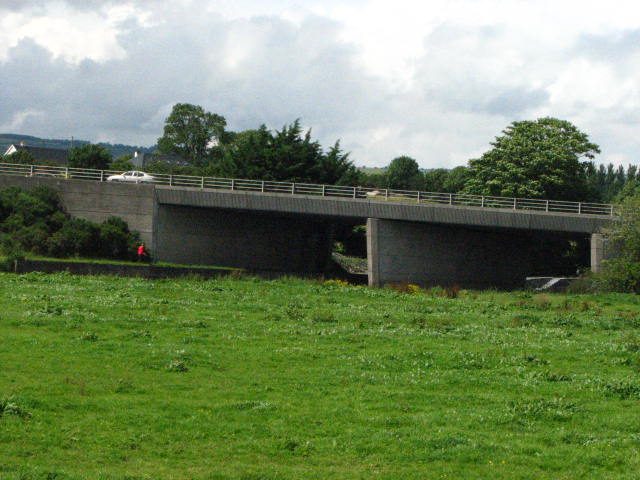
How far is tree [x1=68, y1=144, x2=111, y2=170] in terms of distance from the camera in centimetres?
7248

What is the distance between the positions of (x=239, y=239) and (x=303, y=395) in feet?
132

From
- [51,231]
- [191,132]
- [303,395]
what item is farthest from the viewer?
[191,132]

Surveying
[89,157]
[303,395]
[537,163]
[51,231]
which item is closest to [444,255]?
[537,163]

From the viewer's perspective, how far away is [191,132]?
125000 millimetres

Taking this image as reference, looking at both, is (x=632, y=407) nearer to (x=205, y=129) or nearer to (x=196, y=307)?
(x=196, y=307)

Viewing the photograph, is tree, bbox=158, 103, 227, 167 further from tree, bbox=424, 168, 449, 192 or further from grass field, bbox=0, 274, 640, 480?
grass field, bbox=0, 274, 640, 480

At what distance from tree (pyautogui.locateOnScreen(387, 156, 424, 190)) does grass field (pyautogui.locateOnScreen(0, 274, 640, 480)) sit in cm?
11431

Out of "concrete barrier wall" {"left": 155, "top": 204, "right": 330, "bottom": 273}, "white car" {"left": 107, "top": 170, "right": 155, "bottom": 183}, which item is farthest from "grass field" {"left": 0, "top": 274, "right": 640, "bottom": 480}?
"white car" {"left": 107, "top": 170, "right": 155, "bottom": 183}

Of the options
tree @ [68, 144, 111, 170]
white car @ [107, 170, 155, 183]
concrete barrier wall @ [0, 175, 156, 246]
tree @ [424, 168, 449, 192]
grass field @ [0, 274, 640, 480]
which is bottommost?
grass field @ [0, 274, 640, 480]

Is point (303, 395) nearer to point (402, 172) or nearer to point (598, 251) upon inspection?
point (598, 251)

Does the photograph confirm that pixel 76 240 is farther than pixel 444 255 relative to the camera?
No

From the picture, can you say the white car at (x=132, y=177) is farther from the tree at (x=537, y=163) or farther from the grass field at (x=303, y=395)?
the tree at (x=537, y=163)

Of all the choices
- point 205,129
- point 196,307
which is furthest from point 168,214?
point 205,129

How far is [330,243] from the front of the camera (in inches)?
2525
